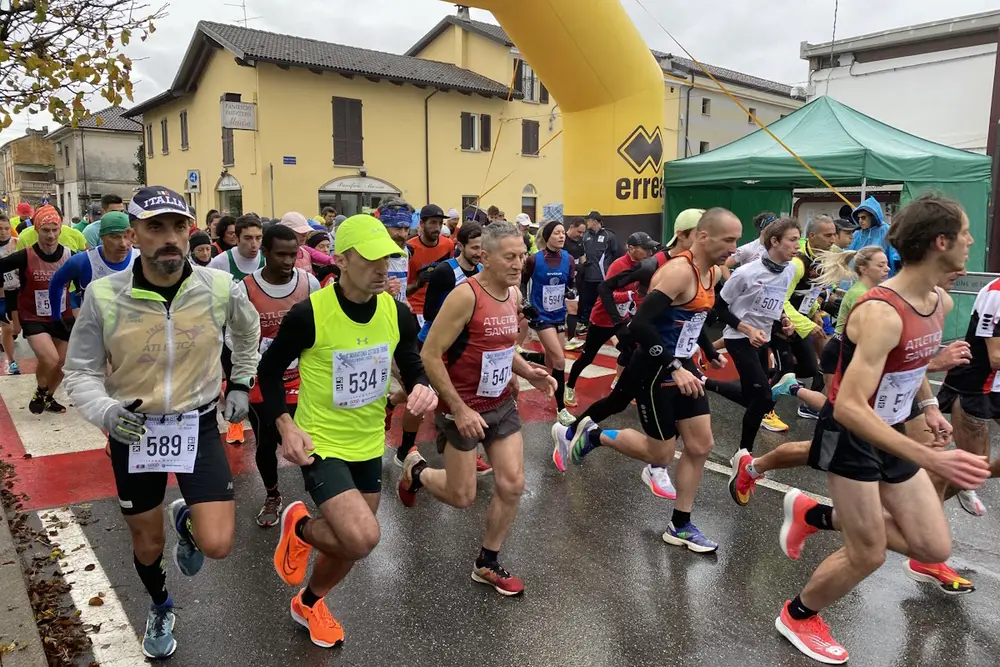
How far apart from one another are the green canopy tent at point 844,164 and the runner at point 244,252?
8711mm

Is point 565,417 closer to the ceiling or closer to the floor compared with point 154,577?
A: closer to the floor

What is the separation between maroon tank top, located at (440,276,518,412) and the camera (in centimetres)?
363

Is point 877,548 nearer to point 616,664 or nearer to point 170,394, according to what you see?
point 616,664

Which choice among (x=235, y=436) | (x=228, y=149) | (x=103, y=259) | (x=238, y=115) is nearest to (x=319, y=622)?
(x=235, y=436)

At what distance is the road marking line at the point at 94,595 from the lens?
2.98m

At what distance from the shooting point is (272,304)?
4.36m

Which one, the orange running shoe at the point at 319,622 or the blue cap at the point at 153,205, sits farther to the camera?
the orange running shoe at the point at 319,622

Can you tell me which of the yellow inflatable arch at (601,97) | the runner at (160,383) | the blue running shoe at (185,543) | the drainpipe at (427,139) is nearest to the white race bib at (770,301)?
the runner at (160,383)

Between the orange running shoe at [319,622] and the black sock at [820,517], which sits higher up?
the black sock at [820,517]

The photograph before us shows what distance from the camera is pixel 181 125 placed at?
100 ft

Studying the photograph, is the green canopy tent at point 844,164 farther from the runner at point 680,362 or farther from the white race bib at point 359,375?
the white race bib at point 359,375

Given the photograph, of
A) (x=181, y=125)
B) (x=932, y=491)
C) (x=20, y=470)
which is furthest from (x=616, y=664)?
(x=181, y=125)

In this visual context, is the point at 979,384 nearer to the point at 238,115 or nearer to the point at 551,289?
the point at 551,289

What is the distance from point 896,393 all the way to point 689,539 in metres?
1.58
